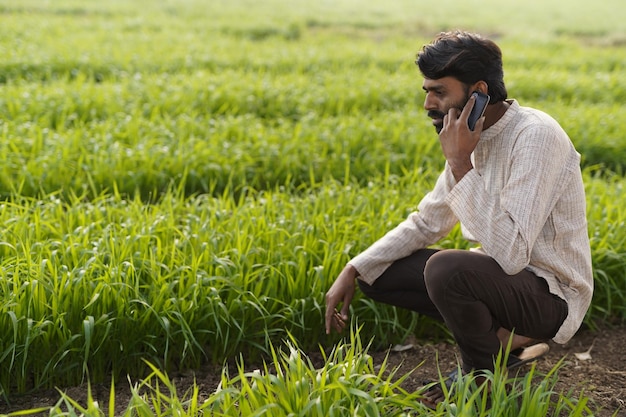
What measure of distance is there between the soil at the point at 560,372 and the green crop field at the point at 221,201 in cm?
6

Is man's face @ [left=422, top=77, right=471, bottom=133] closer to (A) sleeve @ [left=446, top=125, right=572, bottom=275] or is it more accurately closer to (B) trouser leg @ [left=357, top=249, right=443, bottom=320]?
(A) sleeve @ [left=446, top=125, right=572, bottom=275]

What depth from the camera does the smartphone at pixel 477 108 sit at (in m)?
2.48

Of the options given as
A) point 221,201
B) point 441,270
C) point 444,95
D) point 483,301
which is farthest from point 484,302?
point 221,201

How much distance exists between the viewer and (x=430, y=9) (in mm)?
22047

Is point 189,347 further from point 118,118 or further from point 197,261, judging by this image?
point 118,118

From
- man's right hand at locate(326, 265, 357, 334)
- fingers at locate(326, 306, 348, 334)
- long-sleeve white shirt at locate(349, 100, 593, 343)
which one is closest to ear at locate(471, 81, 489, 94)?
long-sleeve white shirt at locate(349, 100, 593, 343)

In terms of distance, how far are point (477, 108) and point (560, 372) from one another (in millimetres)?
1221

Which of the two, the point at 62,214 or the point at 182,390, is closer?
the point at 182,390

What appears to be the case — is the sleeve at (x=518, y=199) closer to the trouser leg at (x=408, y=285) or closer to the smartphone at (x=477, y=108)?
the smartphone at (x=477, y=108)

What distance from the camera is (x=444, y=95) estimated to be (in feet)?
8.34

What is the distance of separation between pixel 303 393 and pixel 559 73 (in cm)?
800

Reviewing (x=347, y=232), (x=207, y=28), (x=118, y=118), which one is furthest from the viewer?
(x=207, y=28)

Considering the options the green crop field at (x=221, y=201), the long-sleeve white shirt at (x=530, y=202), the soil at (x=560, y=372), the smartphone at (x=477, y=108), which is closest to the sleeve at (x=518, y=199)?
the long-sleeve white shirt at (x=530, y=202)

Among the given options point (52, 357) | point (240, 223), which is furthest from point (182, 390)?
point (240, 223)
